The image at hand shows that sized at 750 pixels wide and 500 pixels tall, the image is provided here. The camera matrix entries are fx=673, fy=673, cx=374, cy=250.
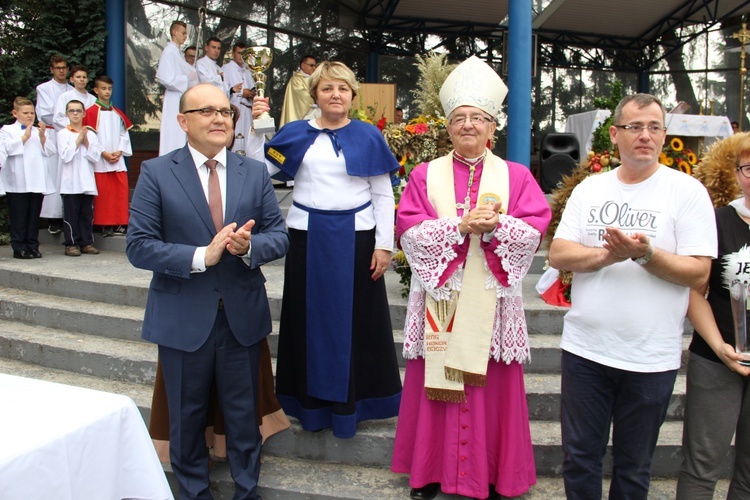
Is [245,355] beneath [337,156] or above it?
beneath

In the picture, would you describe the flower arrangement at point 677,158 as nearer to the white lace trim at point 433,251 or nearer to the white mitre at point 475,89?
the white mitre at point 475,89

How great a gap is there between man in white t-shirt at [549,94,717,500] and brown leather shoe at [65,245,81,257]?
5825 millimetres

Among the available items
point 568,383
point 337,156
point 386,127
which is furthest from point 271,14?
point 568,383

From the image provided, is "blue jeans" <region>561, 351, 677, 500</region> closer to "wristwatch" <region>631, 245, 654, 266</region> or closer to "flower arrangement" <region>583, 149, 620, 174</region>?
"wristwatch" <region>631, 245, 654, 266</region>

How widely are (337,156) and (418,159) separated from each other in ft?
5.83

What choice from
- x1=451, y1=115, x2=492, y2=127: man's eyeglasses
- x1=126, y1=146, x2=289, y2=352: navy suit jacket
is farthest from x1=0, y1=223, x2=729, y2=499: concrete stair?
x1=451, y1=115, x2=492, y2=127: man's eyeglasses

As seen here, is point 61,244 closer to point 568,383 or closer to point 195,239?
point 195,239

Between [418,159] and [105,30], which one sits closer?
[418,159]

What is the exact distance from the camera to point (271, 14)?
43.5 feet

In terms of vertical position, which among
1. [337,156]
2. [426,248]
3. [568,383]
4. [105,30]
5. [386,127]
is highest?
[105,30]

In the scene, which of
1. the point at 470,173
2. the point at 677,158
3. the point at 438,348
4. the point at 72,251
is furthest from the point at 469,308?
the point at 72,251

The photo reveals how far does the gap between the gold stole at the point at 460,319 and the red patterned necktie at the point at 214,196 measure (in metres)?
0.99

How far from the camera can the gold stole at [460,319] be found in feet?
10.3

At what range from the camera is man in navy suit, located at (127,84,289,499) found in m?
3.00
